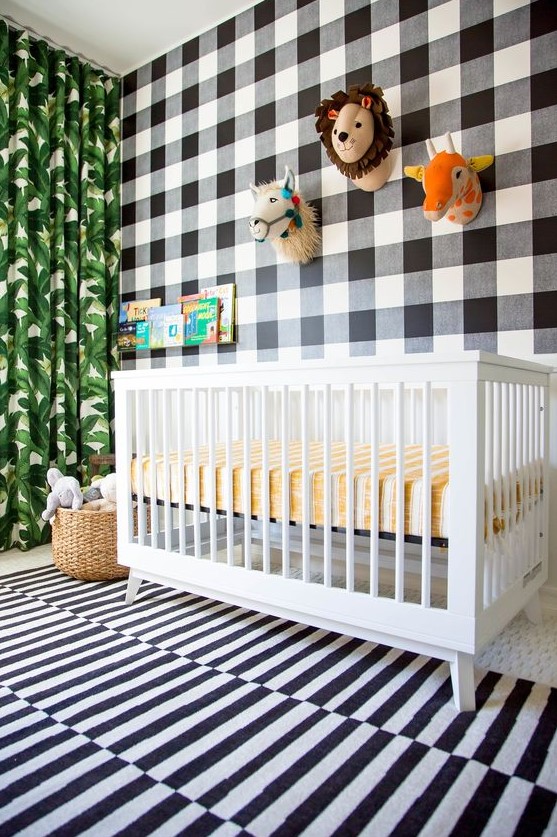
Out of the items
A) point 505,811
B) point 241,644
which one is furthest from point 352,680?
point 505,811

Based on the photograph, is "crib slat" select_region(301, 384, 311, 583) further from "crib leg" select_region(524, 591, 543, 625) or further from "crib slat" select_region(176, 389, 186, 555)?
"crib leg" select_region(524, 591, 543, 625)

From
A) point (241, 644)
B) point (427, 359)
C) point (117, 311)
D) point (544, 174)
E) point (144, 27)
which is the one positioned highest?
point (144, 27)

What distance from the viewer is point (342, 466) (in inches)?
56.7

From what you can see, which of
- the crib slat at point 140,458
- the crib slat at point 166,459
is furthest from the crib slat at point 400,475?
the crib slat at point 140,458

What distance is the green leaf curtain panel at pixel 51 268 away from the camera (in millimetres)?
2412

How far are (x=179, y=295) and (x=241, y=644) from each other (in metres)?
1.66

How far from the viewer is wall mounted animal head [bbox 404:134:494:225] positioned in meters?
1.69

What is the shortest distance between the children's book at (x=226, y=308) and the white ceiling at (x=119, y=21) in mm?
1146

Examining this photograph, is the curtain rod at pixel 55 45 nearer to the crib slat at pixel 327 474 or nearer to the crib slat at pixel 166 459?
the crib slat at pixel 166 459

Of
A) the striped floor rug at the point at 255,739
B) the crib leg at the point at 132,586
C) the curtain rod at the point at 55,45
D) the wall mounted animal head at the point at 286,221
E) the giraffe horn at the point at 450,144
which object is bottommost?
the striped floor rug at the point at 255,739

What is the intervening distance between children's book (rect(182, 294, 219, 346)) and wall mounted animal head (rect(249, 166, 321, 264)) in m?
0.44

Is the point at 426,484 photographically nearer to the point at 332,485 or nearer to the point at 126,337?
the point at 332,485

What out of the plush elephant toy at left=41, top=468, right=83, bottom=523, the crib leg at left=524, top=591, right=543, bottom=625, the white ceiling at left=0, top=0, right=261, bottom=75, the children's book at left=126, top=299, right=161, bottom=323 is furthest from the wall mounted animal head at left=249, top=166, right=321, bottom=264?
the crib leg at left=524, top=591, right=543, bottom=625

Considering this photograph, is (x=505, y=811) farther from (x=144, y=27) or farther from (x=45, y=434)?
(x=144, y=27)
